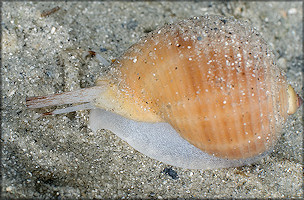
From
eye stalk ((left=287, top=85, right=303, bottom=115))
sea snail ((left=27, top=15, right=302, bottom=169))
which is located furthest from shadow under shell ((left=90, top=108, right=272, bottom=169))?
eye stalk ((left=287, top=85, right=303, bottom=115))

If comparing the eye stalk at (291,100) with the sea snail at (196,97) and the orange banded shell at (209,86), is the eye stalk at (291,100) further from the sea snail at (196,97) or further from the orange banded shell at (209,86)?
the orange banded shell at (209,86)

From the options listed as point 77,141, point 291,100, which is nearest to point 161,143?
point 77,141

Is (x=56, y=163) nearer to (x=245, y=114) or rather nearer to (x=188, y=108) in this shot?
(x=188, y=108)

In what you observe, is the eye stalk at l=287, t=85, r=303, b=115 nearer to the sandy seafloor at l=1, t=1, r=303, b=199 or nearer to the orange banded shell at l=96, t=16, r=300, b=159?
the orange banded shell at l=96, t=16, r=300, b=159

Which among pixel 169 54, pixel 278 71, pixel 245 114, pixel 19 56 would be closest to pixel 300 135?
pixel 278 71

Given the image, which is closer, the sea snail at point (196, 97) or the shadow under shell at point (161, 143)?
the sea snail at point (196, 97)

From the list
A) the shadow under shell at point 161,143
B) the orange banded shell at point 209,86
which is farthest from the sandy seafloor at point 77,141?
the orange banded shell at point 209,86

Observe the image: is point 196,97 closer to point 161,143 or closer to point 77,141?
point 161,143
